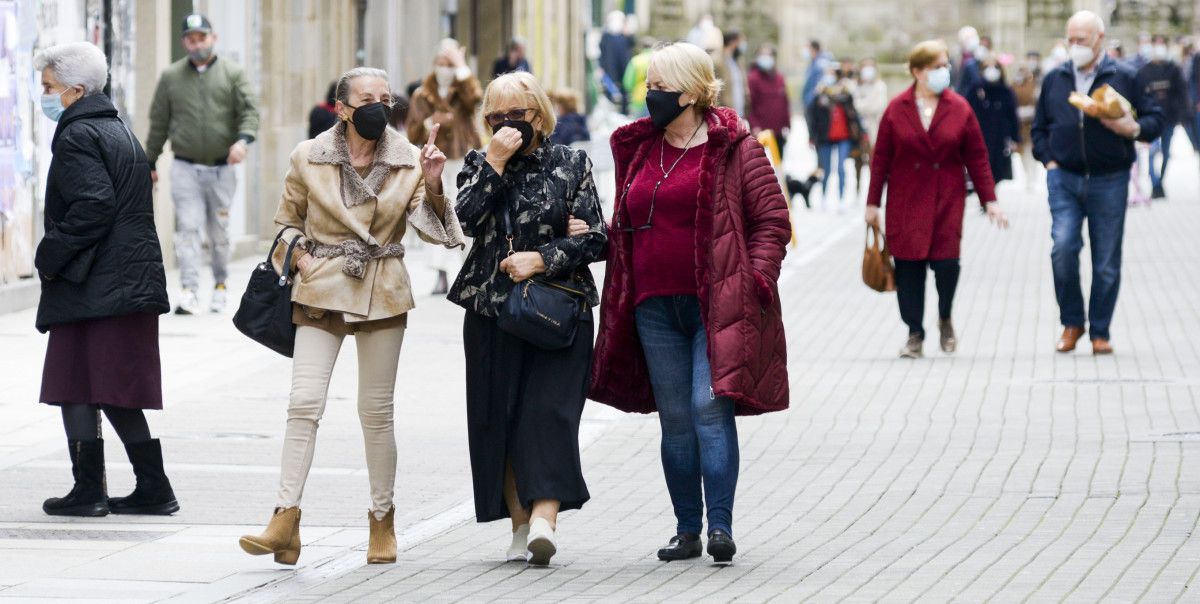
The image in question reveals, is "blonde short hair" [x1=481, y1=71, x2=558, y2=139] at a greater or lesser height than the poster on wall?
greater

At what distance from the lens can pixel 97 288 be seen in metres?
8.62

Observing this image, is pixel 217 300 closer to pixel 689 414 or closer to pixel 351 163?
pixel 351 163

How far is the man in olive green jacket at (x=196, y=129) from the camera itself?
15930 mm

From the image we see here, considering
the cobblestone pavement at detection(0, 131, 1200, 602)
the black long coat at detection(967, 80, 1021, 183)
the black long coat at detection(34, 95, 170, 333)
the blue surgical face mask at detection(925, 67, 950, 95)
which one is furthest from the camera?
the black long coat at detection(967, 80, 1021, 183)

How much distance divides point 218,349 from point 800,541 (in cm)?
656

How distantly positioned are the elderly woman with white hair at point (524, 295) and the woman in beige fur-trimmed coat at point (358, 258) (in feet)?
0.51

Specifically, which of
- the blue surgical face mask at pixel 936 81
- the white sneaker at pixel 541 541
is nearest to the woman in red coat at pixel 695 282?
the white sneaker at pixel 541 541

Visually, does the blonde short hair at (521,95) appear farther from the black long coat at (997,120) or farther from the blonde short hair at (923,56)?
the black long coat at (997,120)

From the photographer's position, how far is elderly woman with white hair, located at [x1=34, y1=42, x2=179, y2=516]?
8.59 metres

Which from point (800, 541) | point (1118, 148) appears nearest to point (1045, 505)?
point (800, 541)

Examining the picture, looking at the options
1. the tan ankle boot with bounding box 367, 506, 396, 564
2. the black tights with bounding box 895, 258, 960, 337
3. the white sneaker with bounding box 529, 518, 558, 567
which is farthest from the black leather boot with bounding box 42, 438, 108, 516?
the black tights with bounding box 895, 258, 960, 337

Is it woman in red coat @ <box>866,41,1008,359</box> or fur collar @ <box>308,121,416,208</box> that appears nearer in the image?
fur collar @ <box>308,121,416,208</box>

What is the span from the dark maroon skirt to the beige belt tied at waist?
1.17 meters

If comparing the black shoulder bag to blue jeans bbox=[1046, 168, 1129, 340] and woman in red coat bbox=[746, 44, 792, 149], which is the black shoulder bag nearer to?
blue jeans bbox=[1046, 168, 1129, 340]
